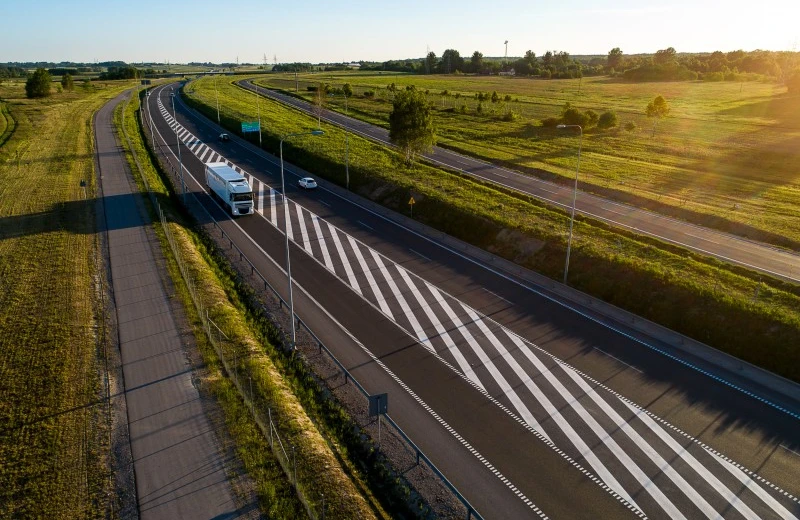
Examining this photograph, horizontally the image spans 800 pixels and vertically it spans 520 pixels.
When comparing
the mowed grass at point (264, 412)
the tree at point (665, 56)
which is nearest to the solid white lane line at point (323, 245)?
the mowed grass at point (264, 412)

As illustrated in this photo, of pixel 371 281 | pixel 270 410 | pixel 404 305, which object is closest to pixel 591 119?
pixel 371 281

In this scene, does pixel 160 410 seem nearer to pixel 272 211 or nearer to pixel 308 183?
pixel 272 211

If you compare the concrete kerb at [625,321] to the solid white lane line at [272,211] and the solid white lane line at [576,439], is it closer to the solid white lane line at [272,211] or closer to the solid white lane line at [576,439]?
the solid white lane line at [576,439]

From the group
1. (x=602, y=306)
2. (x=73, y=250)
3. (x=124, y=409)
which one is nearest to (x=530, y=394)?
(x=602, y=306)

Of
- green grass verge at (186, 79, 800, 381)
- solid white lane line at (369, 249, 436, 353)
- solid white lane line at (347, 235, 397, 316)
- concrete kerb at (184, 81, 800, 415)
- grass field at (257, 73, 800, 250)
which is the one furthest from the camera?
grass field at (257, 73, 800, 250)

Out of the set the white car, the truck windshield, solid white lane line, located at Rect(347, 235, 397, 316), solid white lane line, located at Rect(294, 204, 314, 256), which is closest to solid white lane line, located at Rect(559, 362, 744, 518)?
solid white lane line, located at Rect(347, 235, 397, 316)

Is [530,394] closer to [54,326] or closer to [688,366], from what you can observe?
[688,366]

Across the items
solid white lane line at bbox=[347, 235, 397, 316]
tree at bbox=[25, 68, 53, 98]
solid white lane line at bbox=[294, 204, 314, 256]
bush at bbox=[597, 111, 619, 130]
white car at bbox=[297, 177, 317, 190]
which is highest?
tree at bbox=[25, 68, 53, 98]

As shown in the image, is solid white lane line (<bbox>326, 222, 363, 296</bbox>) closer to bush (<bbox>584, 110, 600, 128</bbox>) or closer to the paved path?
the paved path
